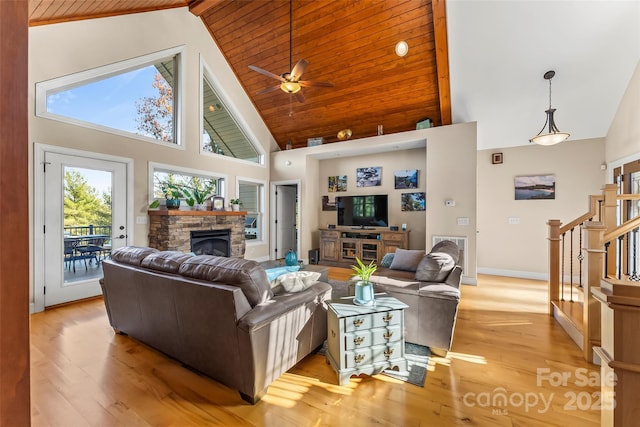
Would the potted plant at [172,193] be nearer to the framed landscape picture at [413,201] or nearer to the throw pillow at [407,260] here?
the throw pillow at [407,260]

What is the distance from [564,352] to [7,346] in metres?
3.62

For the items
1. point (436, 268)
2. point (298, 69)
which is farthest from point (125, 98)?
point (436, 268)

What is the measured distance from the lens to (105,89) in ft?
13.8

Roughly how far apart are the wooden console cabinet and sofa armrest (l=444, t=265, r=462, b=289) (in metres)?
2.94

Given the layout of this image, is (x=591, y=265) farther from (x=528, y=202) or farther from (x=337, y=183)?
(x=337, y=183)

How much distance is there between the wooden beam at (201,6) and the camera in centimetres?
486

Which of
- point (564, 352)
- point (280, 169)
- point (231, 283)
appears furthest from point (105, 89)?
point (564, 352)

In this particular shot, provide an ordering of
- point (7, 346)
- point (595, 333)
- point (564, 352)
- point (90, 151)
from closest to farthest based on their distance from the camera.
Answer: point (7, 346), point (595, 333), point (564, 352), point (90, 151)

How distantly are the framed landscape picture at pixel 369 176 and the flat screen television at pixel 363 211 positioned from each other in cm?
37

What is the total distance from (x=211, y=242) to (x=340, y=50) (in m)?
4.40

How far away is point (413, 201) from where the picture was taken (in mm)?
5945

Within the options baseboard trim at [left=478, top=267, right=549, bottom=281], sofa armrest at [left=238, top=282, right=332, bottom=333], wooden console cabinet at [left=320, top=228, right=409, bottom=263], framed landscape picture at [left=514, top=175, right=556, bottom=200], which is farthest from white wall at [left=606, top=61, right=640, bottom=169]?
sofa armrest at [left=238, top=282, right=332, bottom=333]

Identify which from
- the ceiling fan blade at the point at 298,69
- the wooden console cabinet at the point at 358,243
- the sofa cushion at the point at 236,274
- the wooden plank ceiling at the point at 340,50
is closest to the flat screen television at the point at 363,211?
the wooden console cabinet at the point at 358,243

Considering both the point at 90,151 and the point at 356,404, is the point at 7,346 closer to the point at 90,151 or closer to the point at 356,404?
the point at 356,404
